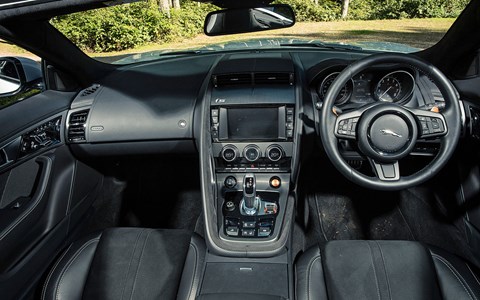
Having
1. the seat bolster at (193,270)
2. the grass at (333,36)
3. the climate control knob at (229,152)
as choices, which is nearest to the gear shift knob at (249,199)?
the climate control knob at (229,152)

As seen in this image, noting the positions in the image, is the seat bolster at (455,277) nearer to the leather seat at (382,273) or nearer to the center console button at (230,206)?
the leather seat at (382,273)

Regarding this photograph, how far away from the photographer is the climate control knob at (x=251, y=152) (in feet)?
9.76

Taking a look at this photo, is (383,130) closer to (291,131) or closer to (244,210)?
(291,131)

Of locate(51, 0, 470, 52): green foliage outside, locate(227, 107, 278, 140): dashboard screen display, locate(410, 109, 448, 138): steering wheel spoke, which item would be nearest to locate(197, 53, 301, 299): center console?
locate(227, 107, 278, 140): dashboard screen display

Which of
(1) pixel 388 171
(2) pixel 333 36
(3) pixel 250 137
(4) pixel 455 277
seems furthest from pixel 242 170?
(2) pixel 333 36

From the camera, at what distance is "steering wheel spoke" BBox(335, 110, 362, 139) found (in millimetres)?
2307

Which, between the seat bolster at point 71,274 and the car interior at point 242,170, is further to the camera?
the seat bolster at point 71,274

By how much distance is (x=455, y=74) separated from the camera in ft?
9.49

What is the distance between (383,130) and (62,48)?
216cm

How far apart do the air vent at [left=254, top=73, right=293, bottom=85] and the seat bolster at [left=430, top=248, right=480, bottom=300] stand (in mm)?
1380

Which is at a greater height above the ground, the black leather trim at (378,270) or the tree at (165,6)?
the black leather trim at (378,270)

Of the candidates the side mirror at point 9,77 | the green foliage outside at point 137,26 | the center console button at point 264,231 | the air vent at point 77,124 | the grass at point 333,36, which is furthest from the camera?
the green foliage outside at point 137,26

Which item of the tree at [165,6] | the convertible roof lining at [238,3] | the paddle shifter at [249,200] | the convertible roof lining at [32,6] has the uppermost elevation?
the convertible roof lining at [32,6]

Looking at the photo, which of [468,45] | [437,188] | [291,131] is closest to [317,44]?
[291,131]
